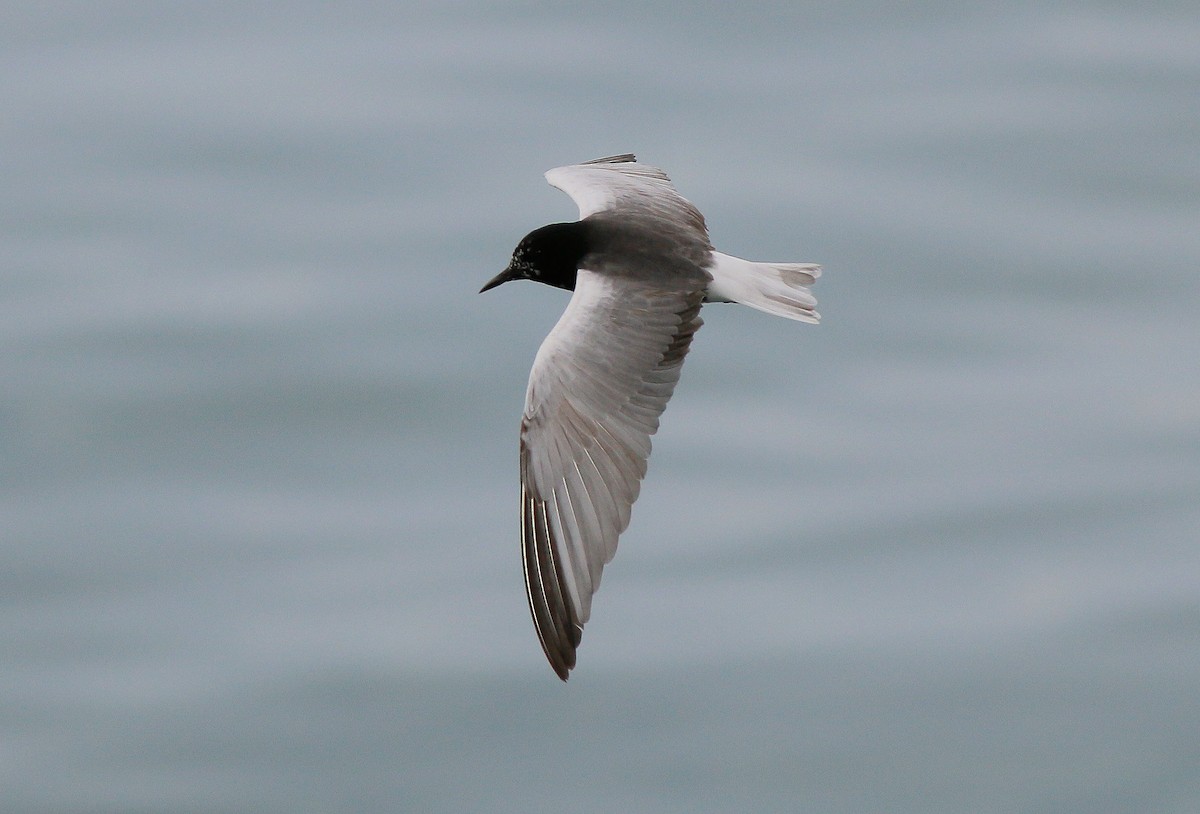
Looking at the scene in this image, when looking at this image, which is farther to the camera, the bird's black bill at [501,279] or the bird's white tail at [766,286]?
the bird's black bill at [501,279]

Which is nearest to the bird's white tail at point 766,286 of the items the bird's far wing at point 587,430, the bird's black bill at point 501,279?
the bird's far wing at point 587,430

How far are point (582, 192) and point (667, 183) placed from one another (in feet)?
1.72

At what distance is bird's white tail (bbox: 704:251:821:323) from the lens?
729 cm

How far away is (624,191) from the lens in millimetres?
8273

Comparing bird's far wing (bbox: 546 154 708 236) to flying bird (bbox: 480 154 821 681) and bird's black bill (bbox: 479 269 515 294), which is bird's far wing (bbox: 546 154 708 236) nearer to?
flying bird (bbox: 480 154 821 681)

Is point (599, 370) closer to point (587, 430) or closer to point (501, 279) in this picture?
point (587, 430)

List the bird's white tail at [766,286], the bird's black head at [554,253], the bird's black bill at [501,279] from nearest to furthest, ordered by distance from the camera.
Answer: the bird's white tail at [766,286]
the bird's black head at [554,253]
the bird's black bill at [501,279]

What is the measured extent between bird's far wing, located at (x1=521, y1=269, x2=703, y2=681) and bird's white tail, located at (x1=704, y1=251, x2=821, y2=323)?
167mm

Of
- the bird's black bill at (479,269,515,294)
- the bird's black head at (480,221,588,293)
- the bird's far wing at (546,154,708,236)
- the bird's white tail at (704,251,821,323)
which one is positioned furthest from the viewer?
the bird's far wing at (546,154,708,236)

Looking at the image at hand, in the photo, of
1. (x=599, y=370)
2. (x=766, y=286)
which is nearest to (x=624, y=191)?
(x=766, y=286)

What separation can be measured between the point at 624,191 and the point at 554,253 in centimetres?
82

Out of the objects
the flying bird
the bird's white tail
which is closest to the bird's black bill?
the flying bird

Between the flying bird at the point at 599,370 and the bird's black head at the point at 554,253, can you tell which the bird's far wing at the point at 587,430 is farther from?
the bird's black head at the point at 554,253

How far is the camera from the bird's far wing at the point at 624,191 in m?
8.02
